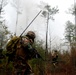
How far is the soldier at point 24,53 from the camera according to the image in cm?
439

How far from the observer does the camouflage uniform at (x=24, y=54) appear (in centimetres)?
439

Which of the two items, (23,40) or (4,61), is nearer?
(23,40)

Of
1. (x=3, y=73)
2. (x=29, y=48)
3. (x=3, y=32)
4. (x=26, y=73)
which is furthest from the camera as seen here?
(x=3, y=32)

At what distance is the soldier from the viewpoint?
4395mm

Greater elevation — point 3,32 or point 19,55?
point 3,32

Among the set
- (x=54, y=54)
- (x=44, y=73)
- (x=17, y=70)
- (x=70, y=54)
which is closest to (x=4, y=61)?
(x=44, y=73)

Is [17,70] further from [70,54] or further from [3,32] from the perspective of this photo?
[3,32]

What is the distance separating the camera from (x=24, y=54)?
4.52 m

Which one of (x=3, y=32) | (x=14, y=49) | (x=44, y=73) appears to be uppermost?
(x=3, y=32)

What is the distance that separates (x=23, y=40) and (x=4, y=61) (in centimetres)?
426

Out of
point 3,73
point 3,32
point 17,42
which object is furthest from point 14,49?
point 3,32

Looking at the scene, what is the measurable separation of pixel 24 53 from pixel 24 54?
18mm

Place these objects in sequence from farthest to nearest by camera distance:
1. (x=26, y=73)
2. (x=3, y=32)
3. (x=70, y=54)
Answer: (x=3, y=32) → (x=70, y=54) → (x=26, y=73)

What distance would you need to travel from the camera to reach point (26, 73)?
4.62 m
